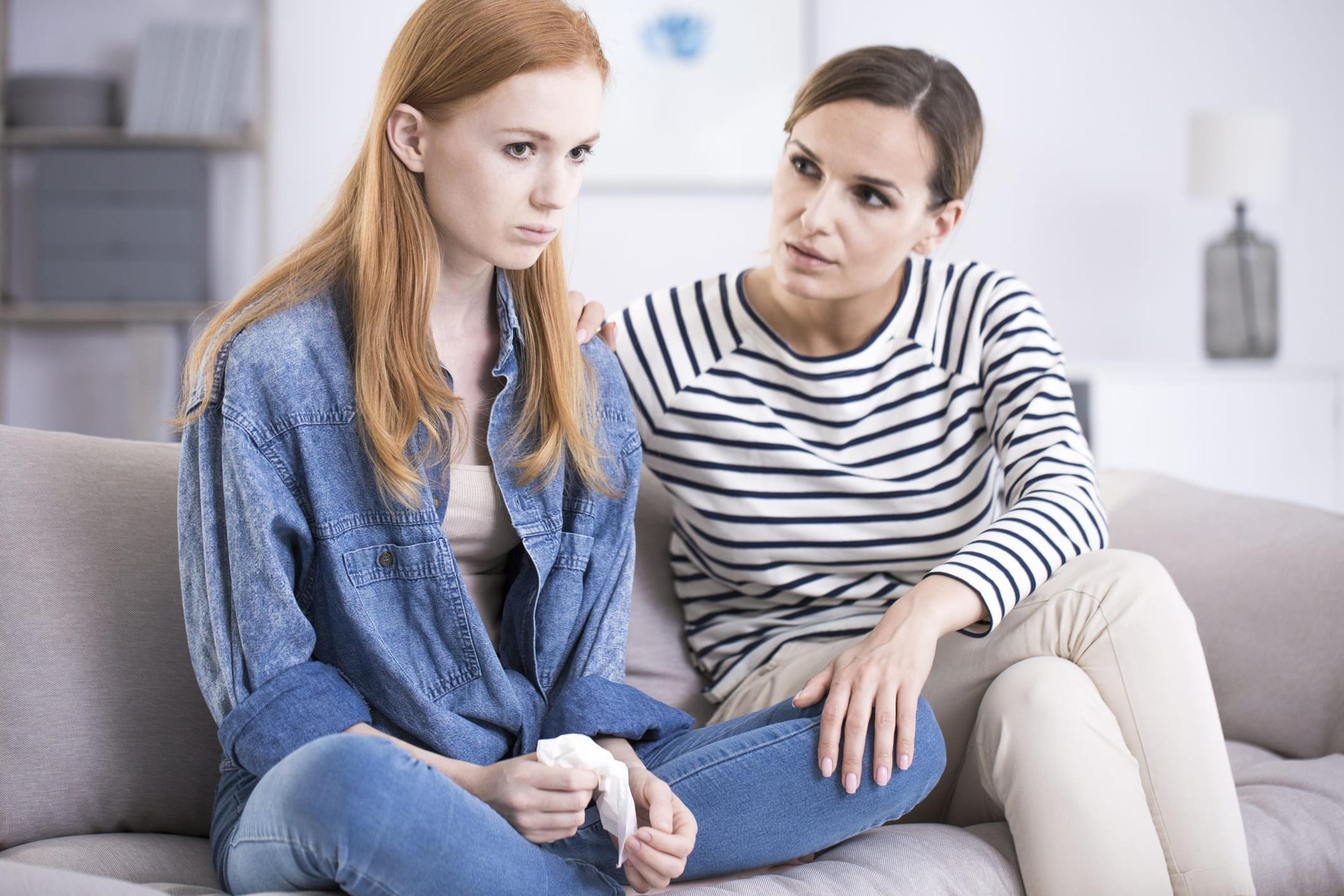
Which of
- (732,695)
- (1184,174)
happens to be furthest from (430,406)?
(1184,174)

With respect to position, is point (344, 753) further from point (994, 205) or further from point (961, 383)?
point (994, 205)

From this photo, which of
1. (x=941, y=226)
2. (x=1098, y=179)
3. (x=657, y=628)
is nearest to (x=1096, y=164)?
(x=1098, y=179)

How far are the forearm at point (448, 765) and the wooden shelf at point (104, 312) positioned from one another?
91.5 inches

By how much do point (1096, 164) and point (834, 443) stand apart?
8.06ft

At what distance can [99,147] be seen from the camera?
3.08m

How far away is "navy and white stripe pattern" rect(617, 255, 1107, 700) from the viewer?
4.25 feet

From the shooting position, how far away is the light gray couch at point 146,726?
103 centimetres

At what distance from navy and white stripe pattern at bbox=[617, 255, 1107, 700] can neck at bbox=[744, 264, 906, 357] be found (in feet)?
0.06

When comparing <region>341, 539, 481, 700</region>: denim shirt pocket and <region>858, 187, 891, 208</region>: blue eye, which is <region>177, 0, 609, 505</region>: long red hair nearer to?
<region>341, 539, 481, 700</region>: denim shirt pocket

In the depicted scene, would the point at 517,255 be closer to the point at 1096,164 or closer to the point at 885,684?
the point at 885,684

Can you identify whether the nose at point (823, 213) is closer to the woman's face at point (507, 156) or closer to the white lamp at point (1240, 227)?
the woman's face at point (507, 156)

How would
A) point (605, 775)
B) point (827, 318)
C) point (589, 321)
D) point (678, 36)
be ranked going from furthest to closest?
point (678, 36) → point (827, 318) → point (589, 321) → point (605, 775)

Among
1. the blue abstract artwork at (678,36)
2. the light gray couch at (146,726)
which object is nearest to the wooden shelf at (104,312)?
the blue abstract artwork at (678,36)

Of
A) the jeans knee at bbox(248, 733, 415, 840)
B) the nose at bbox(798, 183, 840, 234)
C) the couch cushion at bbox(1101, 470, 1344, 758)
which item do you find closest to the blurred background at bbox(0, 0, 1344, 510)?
the couch cushion at bbox(1101, 470, 1344, 758)
